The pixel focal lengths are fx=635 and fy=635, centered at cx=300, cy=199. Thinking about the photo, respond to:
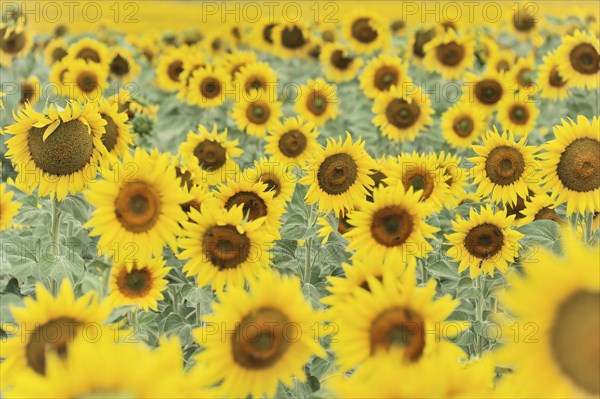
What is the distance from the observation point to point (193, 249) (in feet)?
7.05

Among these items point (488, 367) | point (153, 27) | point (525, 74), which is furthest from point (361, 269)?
point (153, 27)

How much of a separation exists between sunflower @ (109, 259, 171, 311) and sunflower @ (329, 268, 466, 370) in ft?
3.79

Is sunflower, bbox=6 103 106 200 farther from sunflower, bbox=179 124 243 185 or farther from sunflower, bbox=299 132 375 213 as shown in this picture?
sunflower, bbox=179 124 243 185

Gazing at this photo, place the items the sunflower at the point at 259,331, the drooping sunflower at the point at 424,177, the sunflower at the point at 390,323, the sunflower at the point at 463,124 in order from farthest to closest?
1. the sunflower at the point at 463,124
2. the drooping sunflower at the point at 424,177
3. the sunflower at the point at 259,331
4. the sunflower at the point at 390,323

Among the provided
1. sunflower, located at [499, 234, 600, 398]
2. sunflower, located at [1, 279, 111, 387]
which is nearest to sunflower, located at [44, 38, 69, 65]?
sunflower, located at [1, 279, 111, 387]

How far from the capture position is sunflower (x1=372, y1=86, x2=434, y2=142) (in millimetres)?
4910

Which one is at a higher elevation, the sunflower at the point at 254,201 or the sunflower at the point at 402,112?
the sunflower at the point at 402,112

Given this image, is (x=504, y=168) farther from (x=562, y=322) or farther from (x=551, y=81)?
(x=551, y=81)

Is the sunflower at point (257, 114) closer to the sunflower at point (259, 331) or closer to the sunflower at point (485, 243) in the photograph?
the sunflower at point (485, 243)

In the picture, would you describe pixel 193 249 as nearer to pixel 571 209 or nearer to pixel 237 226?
pixel 237 226

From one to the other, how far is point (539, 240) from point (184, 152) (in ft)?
7.15

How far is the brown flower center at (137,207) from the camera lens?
2.08 meters

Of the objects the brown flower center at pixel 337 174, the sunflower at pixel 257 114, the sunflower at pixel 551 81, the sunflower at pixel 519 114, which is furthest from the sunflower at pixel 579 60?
the brown flower center at pixel 337 174

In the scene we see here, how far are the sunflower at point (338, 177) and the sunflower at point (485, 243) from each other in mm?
447
